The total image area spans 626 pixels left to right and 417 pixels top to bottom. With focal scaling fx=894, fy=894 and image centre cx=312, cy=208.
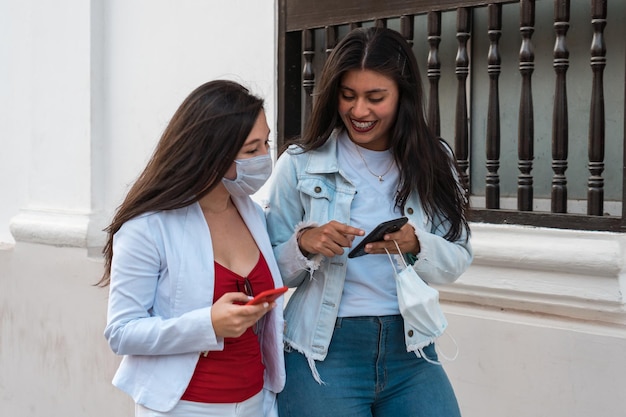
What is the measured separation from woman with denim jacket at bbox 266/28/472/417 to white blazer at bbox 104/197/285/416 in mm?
305

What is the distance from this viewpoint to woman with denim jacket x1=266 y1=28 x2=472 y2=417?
242cm

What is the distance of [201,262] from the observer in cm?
230

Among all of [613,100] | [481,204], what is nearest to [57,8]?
[481,204]

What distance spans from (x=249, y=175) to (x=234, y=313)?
0.41m

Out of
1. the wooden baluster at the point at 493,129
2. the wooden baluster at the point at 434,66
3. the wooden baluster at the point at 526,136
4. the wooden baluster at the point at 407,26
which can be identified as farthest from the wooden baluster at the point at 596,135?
the wooden baluster at the point at 407,26

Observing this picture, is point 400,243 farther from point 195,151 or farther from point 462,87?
point 462,87

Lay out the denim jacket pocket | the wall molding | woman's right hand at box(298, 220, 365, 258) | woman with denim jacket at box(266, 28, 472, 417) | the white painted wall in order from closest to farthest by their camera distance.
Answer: woman's right hand at box(298, 220, 365, 258) → woman with denim jacket at box(266, 28, 472, 417) → the denim jacket pocket → the wall molding → the white painted wall

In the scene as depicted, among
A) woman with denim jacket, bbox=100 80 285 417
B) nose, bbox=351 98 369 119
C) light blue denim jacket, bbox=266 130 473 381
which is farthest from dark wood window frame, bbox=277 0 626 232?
woman with denim jacket, bbox=100 80 285 417

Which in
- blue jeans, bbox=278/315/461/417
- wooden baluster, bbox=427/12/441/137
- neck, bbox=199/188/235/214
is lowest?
blue jeans, bbox=278/315/461/417

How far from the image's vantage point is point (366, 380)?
2.42 metres

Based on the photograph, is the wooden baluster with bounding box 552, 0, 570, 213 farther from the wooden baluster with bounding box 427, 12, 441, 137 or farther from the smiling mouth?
the smiling mouth

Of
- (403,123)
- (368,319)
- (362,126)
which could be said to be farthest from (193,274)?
(403,123)

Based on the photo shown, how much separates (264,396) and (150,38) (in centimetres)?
337

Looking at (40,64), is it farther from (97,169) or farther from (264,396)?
(264,396)
